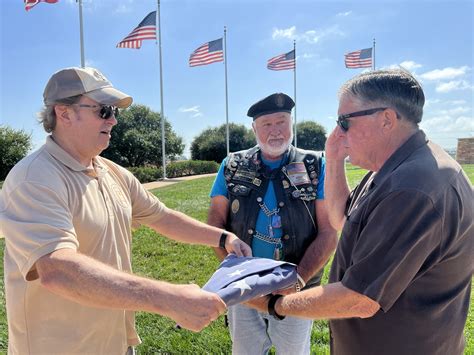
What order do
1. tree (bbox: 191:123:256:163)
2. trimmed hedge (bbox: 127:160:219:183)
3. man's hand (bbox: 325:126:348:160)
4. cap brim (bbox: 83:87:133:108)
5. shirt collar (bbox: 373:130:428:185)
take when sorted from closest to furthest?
shirt collar (bbox: 373:130:428:185), cap brim (bbox: 83:87:133:108), man's hand (bbox: 325:126:348:160), trimmed hedge (bbox: 127:160:219:183), tree (bbox: 191:123:256:163)

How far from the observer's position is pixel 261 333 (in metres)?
3.21

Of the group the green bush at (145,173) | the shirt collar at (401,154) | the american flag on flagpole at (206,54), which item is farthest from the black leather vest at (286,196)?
the green bush at (145,173)

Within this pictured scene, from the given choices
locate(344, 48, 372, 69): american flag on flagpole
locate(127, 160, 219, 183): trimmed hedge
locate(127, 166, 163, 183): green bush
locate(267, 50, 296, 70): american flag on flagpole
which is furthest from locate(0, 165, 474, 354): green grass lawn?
locate(344, 48, 372, 69): american flag on flagpole

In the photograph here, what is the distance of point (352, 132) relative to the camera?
7.06 feet

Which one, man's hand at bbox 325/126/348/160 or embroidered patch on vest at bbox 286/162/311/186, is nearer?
man's hand at bbox 325/126/348/160

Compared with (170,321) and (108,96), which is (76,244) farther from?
(170,321)

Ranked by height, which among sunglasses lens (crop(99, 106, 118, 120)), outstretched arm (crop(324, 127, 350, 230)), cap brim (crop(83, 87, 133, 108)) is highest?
cap brim (crop(83, 87, 133, 108))

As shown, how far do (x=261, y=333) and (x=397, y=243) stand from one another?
196 centimetres

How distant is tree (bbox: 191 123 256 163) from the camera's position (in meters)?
48.6

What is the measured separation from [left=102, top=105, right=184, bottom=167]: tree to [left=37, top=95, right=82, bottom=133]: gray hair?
122 feet

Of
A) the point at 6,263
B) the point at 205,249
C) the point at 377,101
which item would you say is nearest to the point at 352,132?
the point at 377,101

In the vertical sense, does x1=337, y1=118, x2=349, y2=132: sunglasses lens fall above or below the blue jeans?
above

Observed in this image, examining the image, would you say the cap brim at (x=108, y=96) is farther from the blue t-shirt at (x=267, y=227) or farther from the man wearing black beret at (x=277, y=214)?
the blue t-shirt at (x=267, y=227)

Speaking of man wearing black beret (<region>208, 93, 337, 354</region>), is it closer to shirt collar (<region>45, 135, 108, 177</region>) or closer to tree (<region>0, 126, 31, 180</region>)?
shirt collar (<region>45, 135, 108, 177</region>)
